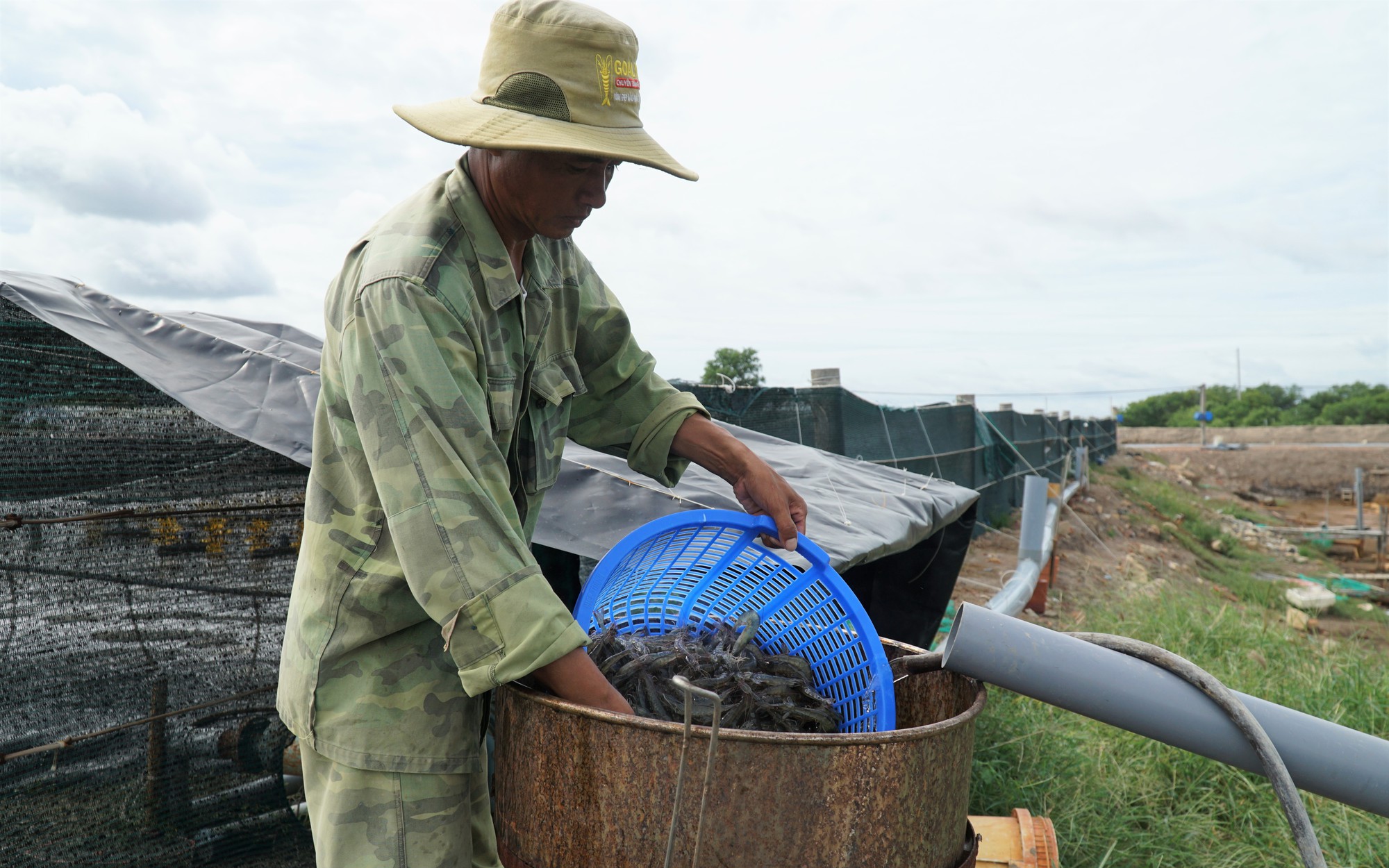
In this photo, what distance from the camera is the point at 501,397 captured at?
163 centimetres

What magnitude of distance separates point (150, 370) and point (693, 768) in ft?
6.04

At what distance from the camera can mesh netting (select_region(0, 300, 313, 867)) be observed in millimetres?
2363

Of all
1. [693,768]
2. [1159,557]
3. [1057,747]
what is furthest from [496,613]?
[1159,557]

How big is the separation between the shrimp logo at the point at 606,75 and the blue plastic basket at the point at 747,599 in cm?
70

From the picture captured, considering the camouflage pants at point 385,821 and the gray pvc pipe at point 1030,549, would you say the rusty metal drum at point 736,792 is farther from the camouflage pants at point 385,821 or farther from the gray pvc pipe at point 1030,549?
the gray pvc pipe at point 1030,549

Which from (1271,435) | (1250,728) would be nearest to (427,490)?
(1250,728)

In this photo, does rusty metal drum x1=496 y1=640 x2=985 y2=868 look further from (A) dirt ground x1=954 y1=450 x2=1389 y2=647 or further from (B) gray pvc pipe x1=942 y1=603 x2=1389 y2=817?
(A) dirt ground x1=954 y1=450 x2=1389 y2=647

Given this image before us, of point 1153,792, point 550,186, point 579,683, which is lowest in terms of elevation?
point 1153,792

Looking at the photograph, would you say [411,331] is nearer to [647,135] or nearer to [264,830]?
[647,135]

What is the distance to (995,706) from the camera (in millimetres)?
3984

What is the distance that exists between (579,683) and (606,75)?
3.09ft

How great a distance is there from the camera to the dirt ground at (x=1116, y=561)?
26.1 ft

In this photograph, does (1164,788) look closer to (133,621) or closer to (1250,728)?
(1250,728)

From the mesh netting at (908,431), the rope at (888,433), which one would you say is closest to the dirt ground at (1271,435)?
the mesh netting at (908,431)
